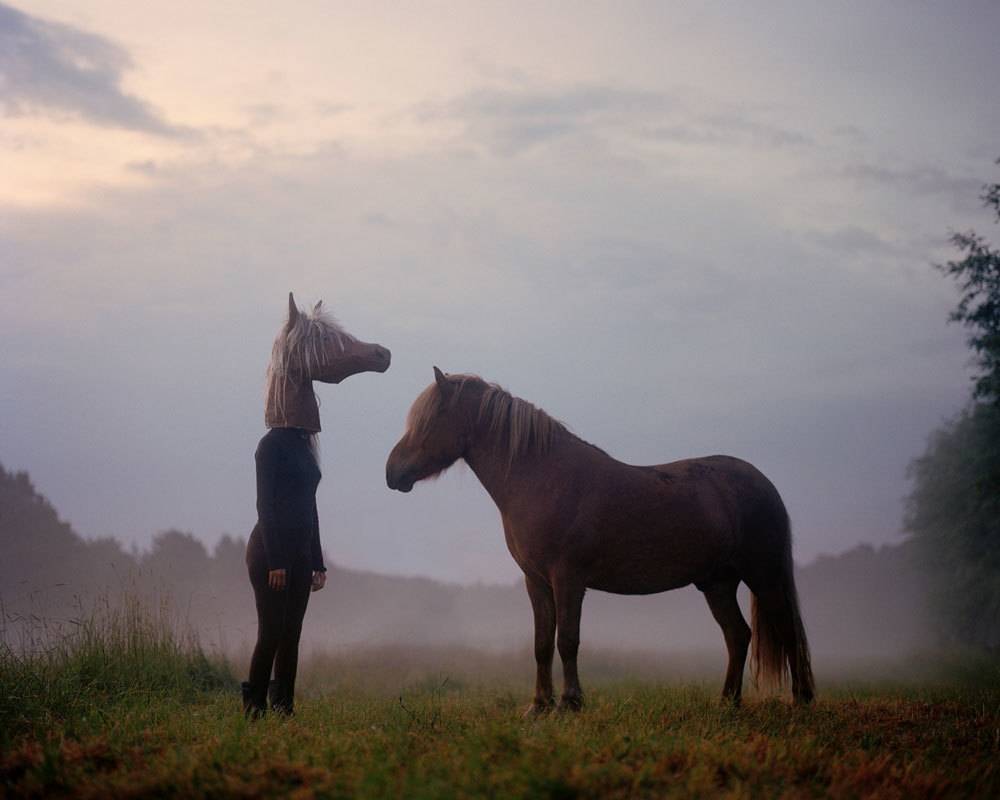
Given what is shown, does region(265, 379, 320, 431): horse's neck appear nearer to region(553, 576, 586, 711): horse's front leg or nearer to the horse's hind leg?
region(553, 576, 586, 711): horse's front leg

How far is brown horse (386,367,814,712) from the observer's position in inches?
296

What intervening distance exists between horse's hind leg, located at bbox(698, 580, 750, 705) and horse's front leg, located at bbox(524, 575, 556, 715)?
173 cm

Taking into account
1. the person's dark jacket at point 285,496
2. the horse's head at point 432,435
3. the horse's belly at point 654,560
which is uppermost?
the horse's head at point 432,435

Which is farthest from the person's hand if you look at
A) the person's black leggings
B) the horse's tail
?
the horse's tail

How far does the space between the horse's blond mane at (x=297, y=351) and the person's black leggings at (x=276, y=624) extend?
118 centimetres

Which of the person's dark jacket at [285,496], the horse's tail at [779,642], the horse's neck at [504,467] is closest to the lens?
the person's dark jacket at [285,496]

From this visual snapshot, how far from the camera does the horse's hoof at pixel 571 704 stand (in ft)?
23.9

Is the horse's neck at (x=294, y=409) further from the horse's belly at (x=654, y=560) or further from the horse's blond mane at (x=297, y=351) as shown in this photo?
the horse's belly at (x=654, y=560)

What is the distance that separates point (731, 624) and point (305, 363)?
456 cm

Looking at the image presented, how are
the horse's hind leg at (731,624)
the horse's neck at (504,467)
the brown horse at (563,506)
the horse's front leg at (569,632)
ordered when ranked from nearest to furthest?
the horse's front leg at (569,632), the brown horse at (563,506), the horse's neck at (504,467), the horse's hind leg at (731,624)

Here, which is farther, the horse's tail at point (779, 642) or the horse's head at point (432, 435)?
the horse's tail at point (779, 642)

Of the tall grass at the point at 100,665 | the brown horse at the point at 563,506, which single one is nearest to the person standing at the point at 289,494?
the brown horse at the point at 563,506

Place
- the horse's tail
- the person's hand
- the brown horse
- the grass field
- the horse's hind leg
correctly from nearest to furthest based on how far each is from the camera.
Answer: the grass field < the person's hand < the brown horse < the horse's hind leg < the horse's tail

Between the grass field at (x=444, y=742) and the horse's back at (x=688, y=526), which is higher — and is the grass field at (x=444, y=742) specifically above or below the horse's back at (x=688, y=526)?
below
